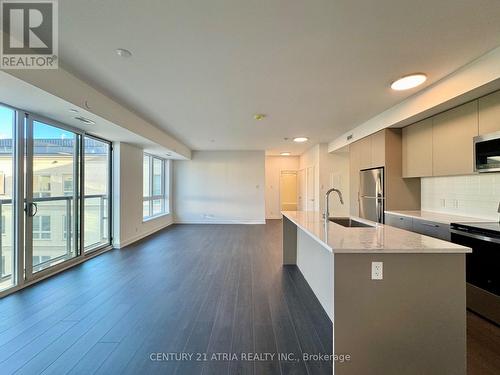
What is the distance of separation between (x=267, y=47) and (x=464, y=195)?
3269 mm

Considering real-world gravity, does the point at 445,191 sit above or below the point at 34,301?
above

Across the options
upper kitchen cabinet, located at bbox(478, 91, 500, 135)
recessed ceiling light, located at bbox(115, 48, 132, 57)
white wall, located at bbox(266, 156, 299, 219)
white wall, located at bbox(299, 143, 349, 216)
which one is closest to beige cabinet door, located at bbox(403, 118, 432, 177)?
upper kitchen cabinet, located at bbox(478, 91, 500, 135)

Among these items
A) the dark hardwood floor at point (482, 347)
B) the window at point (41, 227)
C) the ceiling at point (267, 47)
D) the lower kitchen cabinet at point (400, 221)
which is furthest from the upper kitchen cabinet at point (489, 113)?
the window at point (41, 227)


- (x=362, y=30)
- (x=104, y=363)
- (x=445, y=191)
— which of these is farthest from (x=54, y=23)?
(x=445, y=191)

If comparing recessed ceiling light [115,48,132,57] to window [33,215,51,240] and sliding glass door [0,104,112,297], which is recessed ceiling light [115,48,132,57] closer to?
sliding glass door [0,104,112,297]

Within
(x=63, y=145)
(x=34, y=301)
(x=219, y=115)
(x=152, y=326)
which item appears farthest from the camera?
(x=219, y=115)

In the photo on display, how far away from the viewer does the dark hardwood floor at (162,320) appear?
1763 mm

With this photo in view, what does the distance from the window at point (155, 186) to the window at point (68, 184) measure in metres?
2.67

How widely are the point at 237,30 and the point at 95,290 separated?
3.43 meters

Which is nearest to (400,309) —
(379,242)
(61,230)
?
(379,242)

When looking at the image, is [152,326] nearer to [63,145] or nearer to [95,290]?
[95,290]

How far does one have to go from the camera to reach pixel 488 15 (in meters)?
1.75

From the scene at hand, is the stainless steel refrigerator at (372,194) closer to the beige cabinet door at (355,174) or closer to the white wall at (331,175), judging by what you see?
the beige cabinet door at (355,174)

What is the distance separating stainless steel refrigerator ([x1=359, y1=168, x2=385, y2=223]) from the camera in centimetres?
415
